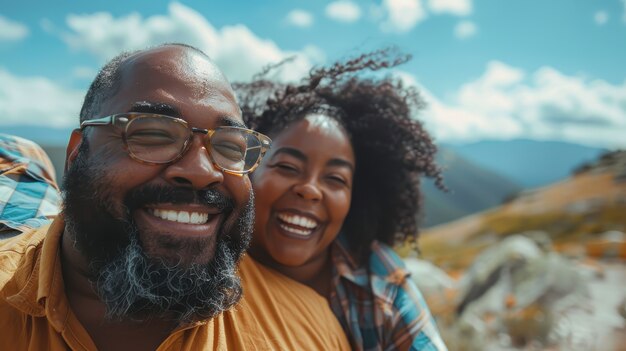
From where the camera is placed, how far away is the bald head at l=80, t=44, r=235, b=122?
2.06 metres

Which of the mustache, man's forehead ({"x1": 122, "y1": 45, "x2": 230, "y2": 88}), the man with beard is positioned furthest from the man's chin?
man's forehead ({"x1": 122, "y1": 45, "x2": 230, "y2": 88})

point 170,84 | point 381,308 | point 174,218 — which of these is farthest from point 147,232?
point 381,308

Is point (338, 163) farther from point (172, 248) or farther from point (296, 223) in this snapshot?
point (172, 248)

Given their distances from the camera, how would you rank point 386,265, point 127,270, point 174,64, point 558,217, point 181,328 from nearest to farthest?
point 127,270, point 181,328, point 174,64, point 386,265, point 558,217

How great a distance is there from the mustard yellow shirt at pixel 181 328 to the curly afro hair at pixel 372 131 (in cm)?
128

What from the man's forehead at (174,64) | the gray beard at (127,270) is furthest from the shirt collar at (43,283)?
A: the man's forehead at (174,64)

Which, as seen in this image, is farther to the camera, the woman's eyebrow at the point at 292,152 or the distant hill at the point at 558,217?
the distant hill at the point at 558,217

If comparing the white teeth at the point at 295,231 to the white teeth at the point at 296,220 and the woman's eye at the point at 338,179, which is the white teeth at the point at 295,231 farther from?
the woman's eye at the point at 338,179

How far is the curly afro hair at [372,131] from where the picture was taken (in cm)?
381

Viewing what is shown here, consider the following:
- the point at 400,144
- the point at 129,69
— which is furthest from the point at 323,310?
the point at 400,144

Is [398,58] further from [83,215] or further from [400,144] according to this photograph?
[83,215]

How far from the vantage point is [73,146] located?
2174 mm

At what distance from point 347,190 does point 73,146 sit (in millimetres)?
1799

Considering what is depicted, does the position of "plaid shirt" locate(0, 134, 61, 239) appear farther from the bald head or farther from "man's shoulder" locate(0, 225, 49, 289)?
the bald head
